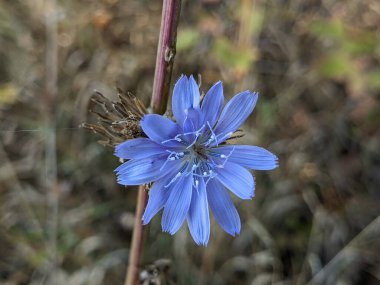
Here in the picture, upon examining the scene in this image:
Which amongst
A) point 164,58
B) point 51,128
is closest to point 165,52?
point 164,58

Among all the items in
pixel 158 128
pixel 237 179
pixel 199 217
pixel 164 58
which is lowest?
pixel 199 217

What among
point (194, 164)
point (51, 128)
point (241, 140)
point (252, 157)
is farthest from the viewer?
point (241, 140)

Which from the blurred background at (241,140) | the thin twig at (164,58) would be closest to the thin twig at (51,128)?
the blurred background at (241,140)

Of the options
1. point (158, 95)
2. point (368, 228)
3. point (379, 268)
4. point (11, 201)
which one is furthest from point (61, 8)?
point (379, 268)

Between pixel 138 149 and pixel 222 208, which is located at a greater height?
pixel 138 149

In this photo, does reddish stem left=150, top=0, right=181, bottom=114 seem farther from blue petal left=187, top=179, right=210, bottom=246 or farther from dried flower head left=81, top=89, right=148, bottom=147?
Answer: blue petal left=187, top=179, right=210, bottom=246

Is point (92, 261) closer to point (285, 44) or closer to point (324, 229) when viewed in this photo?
point (324, 229)

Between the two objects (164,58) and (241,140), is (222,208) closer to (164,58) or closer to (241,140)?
(164,58)
